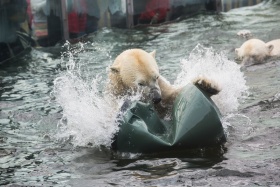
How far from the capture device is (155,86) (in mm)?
5496

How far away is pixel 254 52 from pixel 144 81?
16.9 feet

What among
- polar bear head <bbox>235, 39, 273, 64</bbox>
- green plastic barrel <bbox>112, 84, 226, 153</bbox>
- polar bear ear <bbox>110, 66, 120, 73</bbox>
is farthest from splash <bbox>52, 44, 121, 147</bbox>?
polar bear head <bbox>235, 39, 273, 64</bbox>

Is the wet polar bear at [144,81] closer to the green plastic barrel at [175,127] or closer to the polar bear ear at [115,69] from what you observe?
the polar bear ear at [115,69]

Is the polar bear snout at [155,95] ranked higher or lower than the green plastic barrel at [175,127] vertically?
higher

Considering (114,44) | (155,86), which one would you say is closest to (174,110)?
(155,86)

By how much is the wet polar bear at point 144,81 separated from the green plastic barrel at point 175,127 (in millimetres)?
134

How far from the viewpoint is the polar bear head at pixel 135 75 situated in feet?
18.0

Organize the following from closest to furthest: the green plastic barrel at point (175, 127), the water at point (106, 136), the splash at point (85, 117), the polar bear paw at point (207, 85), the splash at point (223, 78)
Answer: the water at point (106, 136) < the green plastic barrel at point (175, 127) < the polar bear paw at point (207, 85) < the splash at point (85, 117) < the splash at point (223, 78)

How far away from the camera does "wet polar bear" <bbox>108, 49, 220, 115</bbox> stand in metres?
5.45

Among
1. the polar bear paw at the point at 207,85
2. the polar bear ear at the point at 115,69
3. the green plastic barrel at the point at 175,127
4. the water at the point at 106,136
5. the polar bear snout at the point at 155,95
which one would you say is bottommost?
the water at the point at 106,136

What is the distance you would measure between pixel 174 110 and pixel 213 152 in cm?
60

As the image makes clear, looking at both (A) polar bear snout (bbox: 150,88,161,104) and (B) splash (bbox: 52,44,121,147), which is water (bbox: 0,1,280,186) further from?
(A) polar bear snout (bbox: 150,88,161,104)

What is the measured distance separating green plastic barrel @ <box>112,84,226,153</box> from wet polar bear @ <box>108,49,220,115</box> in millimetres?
134

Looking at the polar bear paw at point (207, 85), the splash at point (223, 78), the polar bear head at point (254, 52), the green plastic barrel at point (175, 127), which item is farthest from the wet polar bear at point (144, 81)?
the polar bear head at point (254, 52)
